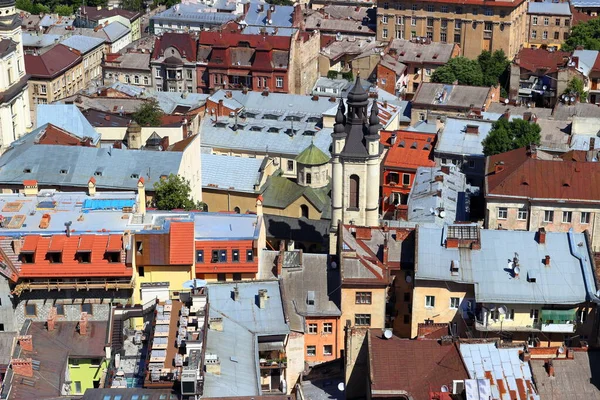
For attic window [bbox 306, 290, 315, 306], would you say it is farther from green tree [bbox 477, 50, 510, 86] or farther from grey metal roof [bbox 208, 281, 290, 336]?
green tree [bbox 477, 50, 510, 86]

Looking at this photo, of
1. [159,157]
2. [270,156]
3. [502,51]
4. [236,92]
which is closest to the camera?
[159,157]

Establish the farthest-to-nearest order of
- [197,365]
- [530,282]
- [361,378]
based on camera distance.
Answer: [530,282] → [361,378] → [197,365]

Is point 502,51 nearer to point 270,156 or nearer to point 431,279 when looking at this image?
point 270,156

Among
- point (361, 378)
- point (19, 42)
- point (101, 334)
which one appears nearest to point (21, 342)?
point (101, 334)

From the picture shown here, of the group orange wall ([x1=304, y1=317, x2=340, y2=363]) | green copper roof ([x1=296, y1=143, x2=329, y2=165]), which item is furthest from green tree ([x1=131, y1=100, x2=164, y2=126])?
orange wall ([x1=304, y1=317, x2=340, y2=363])

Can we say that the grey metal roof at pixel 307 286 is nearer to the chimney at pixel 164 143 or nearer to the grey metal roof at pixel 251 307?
the grey metal roof at pixel 251 307

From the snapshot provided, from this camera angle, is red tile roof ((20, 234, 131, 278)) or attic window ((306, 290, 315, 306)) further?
attic window ((306, 290, 315, 306))

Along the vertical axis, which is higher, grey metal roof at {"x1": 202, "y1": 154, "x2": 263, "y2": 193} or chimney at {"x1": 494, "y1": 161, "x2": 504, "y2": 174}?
chimney at {"x1": 494, "y1": 161, "x2": 504, "y2": 174}
